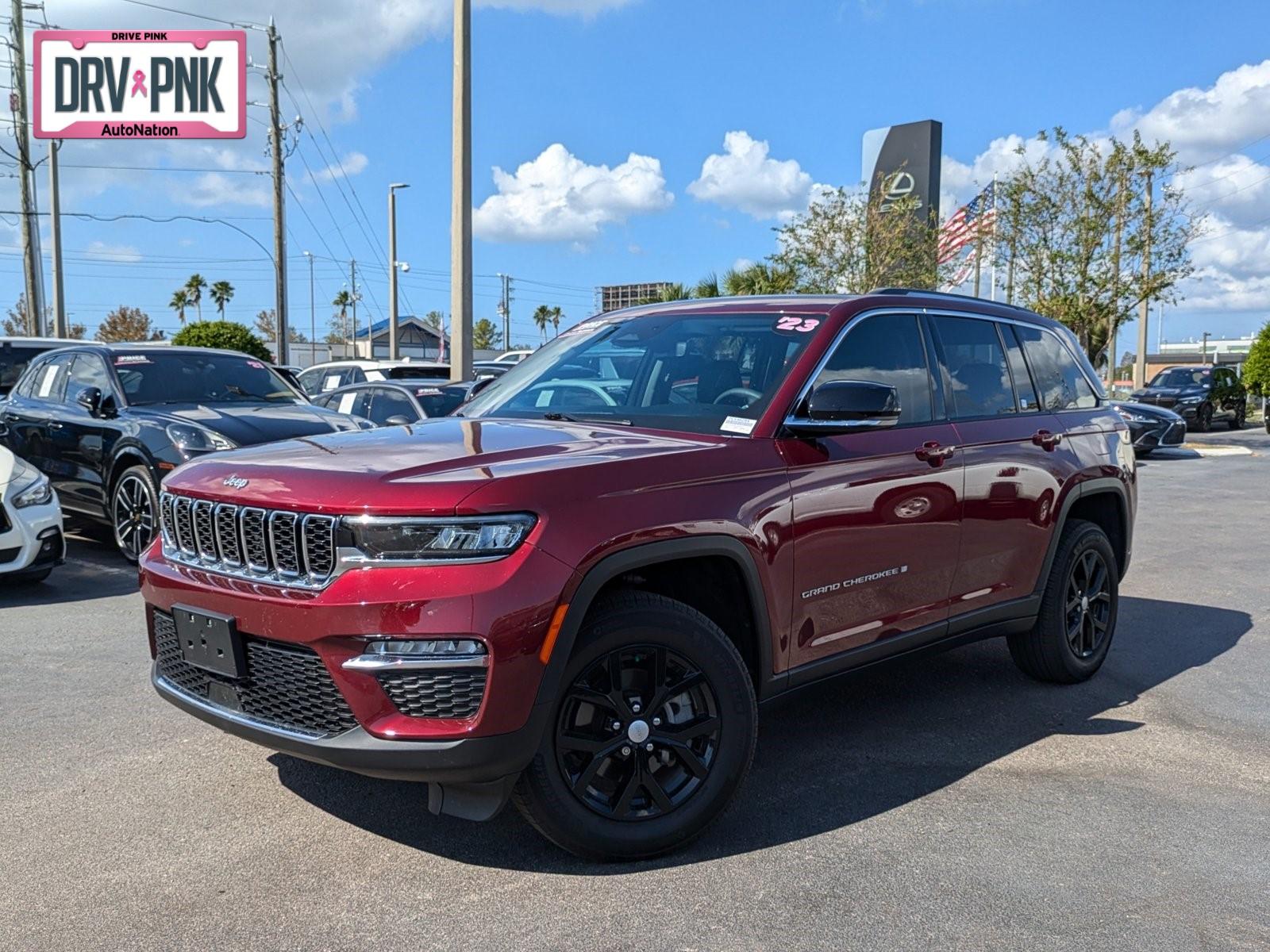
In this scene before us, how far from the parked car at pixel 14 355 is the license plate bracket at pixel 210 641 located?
9.64 metres

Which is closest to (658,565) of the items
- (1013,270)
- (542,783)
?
(542,783)

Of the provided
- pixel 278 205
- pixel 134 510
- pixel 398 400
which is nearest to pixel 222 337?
pixel 278 205

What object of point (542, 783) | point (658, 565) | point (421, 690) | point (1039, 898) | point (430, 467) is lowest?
point (1039, 898)

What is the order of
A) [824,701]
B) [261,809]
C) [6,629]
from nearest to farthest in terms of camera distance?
1. [261,809]
2. [824,701]
3. [6,629]

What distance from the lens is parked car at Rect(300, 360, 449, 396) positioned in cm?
1596

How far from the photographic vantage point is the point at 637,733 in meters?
3.55

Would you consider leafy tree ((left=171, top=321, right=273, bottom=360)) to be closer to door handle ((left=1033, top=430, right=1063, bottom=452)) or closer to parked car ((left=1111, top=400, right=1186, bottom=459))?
parked car ((left=1111, top=400, right=1186, bottom=459))

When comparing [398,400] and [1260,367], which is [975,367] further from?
[1260,367]

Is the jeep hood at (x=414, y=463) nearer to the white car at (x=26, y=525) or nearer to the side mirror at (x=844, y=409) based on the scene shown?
the side mirror at (x=844, y=409)

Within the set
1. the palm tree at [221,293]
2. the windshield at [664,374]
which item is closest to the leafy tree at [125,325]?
the palm tree at [221,293]

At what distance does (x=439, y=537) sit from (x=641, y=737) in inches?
36.0

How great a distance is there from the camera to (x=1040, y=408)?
18.4 feet

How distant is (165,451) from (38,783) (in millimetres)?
4389

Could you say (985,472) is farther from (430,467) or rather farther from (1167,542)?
(1167,542)
